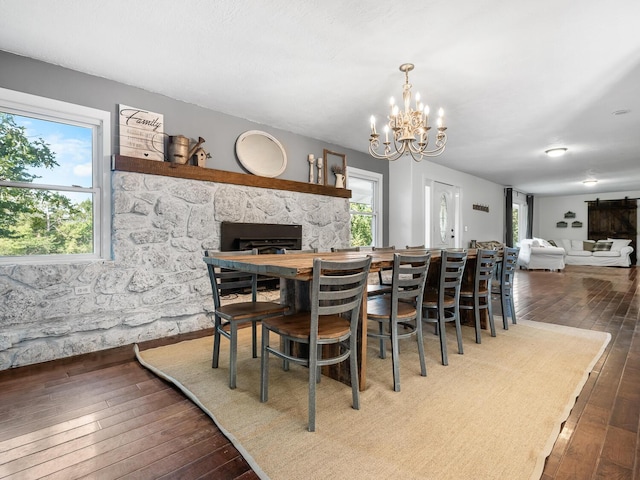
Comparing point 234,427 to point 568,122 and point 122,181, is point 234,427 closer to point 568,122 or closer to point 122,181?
point 122,181

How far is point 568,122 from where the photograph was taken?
4.16m

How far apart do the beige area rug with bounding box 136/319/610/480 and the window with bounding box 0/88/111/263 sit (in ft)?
4.00

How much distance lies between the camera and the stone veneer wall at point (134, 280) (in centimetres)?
259

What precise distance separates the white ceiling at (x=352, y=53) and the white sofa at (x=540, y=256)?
5455mm

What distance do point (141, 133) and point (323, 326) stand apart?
8.67 ft

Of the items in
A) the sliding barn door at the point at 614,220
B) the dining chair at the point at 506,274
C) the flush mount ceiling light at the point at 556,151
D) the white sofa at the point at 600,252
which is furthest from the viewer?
the sliding barn door at the point at 614,220

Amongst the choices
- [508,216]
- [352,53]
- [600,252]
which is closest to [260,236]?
[352,53]

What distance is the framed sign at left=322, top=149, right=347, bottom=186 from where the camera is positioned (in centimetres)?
492

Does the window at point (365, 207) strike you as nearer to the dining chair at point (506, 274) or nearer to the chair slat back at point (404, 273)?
the dining chair at point (506, 274)

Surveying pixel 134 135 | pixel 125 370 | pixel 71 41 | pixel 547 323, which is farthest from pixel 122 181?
pixel 547 323

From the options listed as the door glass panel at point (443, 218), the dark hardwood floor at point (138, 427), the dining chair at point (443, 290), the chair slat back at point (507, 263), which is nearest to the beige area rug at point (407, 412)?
the dark hardwood floor at point (138, 427)

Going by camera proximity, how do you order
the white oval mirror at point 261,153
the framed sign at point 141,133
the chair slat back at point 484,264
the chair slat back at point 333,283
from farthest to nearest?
the white oval mirror at point 261,153
the framed sign at point 141,133
the chair slat back at point 484,264
the chair slat back at point 333,283

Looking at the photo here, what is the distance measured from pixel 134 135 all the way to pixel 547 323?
4700mm

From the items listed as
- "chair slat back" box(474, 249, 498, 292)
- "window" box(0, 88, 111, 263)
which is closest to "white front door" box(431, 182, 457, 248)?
"chair slat back" box(474, 249, 498, 292)
